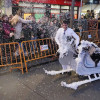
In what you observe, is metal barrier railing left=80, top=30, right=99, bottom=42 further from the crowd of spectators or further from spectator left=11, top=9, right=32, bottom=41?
spectator left=11, top=9, right=32, bottom=41

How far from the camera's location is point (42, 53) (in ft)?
20.8

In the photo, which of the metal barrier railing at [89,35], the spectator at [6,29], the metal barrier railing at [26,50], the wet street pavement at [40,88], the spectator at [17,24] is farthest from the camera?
the metal barrier railing at [89,35]

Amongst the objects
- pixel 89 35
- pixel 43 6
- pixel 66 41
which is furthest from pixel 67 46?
pixel 43 6

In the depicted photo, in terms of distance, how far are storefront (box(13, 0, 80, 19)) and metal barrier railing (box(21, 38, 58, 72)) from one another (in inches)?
173

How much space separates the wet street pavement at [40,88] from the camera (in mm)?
3592

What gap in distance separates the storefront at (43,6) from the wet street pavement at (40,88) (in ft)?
20.8

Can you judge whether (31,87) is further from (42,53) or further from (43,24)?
(43,24)

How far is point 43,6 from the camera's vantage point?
13.4 meters

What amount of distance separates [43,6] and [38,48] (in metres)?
8.26

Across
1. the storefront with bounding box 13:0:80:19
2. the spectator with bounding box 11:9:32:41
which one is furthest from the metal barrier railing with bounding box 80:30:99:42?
the storefront with bounding box 13:0:80:19

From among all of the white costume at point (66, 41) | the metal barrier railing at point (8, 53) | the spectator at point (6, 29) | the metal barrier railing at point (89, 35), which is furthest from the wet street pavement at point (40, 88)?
the metal barrier railing at point (89, 35)

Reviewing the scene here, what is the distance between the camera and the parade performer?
13.9 feet

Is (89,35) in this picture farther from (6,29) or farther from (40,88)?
(40,88)

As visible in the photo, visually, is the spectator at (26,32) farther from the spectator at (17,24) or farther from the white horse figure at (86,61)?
the white horse figure at (86,61)
